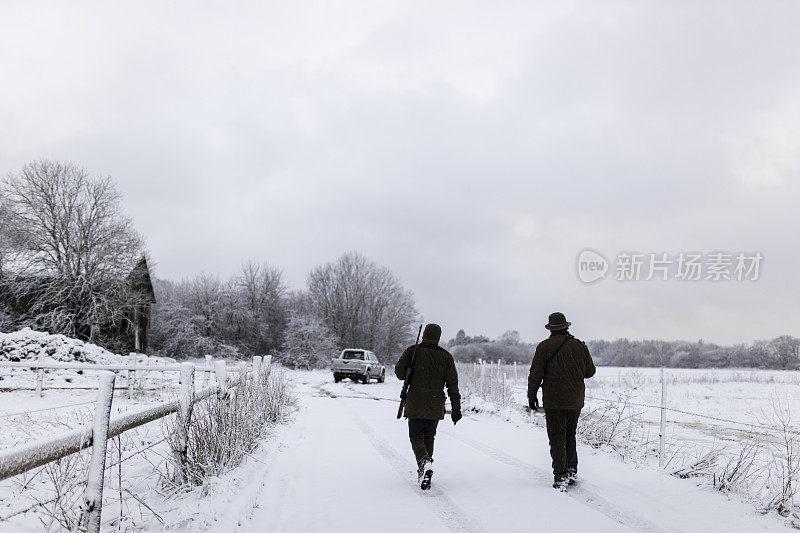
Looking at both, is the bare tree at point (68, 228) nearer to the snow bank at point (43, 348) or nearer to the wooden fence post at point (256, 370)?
the snow bank at point (43, 348)

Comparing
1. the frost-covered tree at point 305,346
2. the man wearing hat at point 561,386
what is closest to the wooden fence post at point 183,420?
the man wearing hat at point 561,386

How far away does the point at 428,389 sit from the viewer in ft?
21.4

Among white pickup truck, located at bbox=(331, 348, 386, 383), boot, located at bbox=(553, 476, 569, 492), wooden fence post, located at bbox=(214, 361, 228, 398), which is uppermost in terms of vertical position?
wooden fence post, located at bbox=(214, 361, 228, 398)

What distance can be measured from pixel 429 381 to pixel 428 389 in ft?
0.31

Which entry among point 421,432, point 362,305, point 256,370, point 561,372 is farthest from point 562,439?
point 362,305

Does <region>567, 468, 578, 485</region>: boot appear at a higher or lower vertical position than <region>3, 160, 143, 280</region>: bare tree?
lower

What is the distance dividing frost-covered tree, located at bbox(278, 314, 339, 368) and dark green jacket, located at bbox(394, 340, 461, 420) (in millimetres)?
44439

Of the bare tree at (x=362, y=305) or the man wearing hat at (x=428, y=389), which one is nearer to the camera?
the man wearing hat at (x=428, y=389)

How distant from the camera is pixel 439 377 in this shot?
6.59m

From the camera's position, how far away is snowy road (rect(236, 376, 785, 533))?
4.85m

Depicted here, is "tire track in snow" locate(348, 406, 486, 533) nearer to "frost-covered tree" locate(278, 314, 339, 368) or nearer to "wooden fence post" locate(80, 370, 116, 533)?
"wooden fence post" locate(80, 370, 116, 533)

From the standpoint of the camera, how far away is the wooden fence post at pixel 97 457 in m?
3.67

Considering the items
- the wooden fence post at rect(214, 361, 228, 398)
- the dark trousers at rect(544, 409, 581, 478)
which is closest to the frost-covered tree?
the wooden fence post at rect(214, 361, 228, 398)

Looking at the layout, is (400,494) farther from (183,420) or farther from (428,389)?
(183,420)
